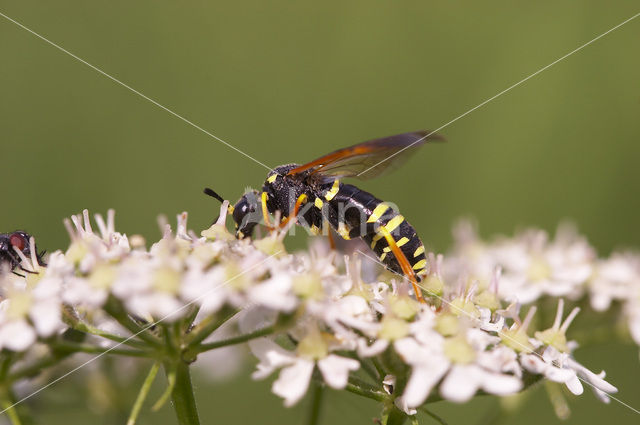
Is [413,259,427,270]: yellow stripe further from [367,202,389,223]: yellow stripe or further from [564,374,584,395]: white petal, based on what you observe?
[564,374,584,395]: white petal

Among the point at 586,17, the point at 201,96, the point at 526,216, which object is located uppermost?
the point at 586,17

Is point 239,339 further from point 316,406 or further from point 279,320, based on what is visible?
point 316,406

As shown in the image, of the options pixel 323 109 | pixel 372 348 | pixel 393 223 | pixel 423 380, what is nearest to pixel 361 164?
pixel 393 223

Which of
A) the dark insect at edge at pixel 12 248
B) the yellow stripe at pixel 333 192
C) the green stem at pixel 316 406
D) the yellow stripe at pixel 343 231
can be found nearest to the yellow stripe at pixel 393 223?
the yellow stripe at pixel 343 231

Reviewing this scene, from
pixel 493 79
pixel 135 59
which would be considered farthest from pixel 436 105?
pixel 135 59

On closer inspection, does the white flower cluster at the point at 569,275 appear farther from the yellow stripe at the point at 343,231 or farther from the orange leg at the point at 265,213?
the orange leg at the point at 265,213

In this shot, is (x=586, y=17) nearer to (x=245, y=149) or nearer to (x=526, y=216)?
(x=526, y=216)
